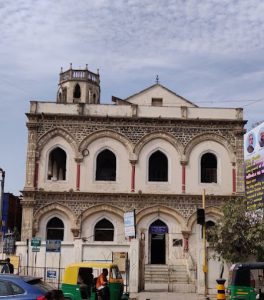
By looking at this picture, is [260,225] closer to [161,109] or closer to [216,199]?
[216,199]

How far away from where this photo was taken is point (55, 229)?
30.2 meters

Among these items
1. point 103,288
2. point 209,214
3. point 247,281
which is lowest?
point 103,288

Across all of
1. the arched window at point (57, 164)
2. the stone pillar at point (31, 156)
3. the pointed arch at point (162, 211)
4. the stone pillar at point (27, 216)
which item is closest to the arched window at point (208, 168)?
the pointed arch at point (162, 211)

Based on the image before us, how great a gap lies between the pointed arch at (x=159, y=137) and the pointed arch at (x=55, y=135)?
3.59 meters

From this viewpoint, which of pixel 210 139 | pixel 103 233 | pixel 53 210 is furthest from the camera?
pixel 210 139

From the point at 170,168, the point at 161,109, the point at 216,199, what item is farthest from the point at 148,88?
the point at 216,199

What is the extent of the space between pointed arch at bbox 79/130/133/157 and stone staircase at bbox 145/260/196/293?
6.79m

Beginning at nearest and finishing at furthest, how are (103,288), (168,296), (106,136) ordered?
(103,288), (168,296), (106,136)

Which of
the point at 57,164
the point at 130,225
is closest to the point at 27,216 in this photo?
the point at 57,164

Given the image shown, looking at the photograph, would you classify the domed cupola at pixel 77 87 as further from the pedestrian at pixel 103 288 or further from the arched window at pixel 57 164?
the pedestrian at pixel 103 288

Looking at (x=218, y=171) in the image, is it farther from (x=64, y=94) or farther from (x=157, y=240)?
(x=64, y=94)

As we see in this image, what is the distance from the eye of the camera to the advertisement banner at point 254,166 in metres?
29.4

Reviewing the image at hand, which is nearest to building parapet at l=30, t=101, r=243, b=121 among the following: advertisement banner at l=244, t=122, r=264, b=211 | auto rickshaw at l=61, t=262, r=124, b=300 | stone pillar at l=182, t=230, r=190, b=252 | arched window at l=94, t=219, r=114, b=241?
advertisement banner at l=244, t=122, r=264, b=211

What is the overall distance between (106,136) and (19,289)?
2058 cm
